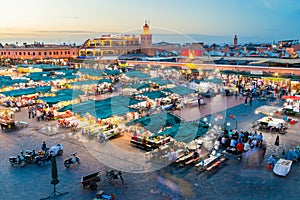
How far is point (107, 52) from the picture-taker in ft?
242

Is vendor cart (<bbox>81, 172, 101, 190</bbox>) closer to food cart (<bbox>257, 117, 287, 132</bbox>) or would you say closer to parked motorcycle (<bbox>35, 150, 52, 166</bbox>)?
parked motorcycle (<bbox>35, 150, 52, 166</bbox>)

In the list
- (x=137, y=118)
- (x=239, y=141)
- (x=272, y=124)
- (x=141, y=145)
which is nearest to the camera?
(x=239, y=141)

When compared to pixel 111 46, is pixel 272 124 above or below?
below

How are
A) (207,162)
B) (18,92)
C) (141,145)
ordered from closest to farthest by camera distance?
(207,162), (141,145), (18,92)

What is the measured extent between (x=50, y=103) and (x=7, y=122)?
9.45 feet

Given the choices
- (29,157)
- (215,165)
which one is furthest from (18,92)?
(215,165)

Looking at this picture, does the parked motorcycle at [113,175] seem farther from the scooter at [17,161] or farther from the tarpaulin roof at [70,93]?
the tarpaulin roof at [70,93]

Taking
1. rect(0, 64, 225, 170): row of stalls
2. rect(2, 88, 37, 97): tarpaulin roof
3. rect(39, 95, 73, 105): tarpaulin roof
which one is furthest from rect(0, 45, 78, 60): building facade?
rect(39, 95, 73, 105): tarpaulin roof

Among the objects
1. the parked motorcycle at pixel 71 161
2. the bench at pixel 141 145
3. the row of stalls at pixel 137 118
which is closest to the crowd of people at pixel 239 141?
the row of stalls at pixel 137 118

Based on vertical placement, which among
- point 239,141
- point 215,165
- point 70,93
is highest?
point 70,93

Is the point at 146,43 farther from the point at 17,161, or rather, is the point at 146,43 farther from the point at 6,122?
the point at 17,161

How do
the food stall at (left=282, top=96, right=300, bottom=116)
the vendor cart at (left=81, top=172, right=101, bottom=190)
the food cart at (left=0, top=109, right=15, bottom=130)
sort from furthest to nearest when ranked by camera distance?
the food stall at (left=282, top=96, right=300, bottom=116) < the food cart at (left=0, top=109, right=15, bottom=130) < the vendor cart at (left=81, top=172, right=101, bottom=190)

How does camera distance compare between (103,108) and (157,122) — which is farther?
(103,108)

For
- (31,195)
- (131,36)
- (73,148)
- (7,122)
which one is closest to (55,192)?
(31,195)
